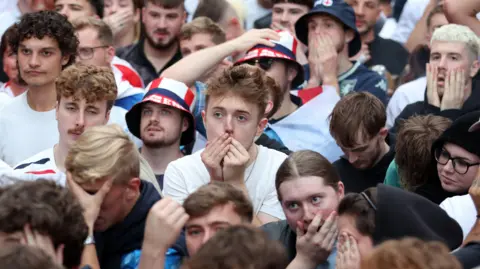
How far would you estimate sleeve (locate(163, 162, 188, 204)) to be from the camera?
643 cm

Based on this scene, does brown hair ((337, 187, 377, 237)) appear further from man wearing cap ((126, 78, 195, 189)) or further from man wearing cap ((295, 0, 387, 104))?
man wearing cap ((295, 0, 387, 104))

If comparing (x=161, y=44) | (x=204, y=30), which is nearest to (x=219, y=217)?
(x=204, y=30)

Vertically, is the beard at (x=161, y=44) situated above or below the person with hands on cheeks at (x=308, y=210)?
below

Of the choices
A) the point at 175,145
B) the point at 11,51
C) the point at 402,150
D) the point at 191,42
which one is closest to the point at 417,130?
the point at 402,150

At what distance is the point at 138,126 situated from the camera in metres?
7.69

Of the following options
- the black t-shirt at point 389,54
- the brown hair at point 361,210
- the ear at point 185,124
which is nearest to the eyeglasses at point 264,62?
the ear at point 185,124

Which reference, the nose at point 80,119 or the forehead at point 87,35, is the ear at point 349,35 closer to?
the forehead at point 87,35

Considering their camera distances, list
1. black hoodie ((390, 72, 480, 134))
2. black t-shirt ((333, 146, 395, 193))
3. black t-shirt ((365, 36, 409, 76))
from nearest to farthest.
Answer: black t-shirt ((333, 146, 395, 193)), black hoodie ((390, 72, 480, 134)), black t-shirt ((365, 36, 409, 76))

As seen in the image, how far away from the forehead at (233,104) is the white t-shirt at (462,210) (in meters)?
1.41

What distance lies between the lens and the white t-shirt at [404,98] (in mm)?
9094

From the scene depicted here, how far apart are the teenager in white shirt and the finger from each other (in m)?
0.75

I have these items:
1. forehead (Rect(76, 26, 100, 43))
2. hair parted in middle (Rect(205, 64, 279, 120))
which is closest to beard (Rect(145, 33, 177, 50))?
forehead (Rect(76, 26, 100, 43))

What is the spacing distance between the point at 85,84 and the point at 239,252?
3.19 metres

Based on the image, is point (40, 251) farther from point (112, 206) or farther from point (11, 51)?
point (11, 51)
